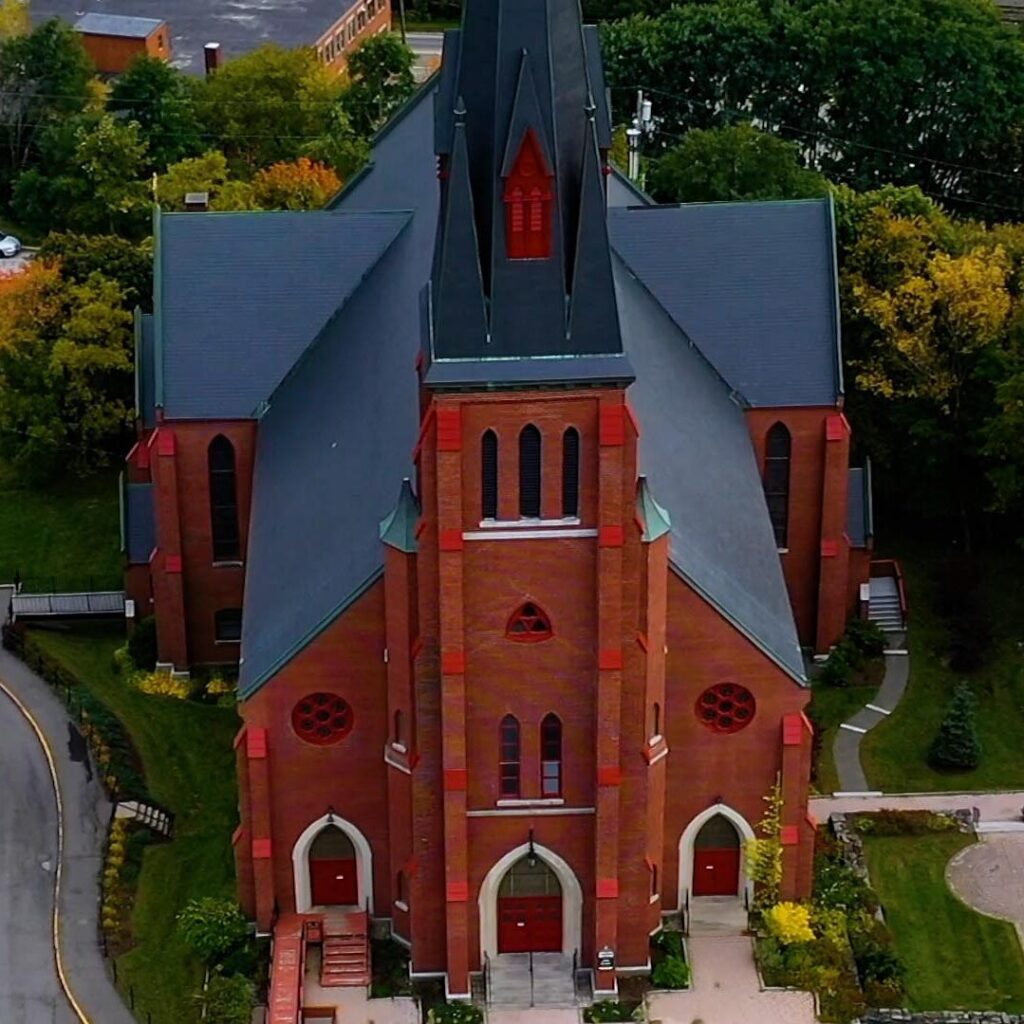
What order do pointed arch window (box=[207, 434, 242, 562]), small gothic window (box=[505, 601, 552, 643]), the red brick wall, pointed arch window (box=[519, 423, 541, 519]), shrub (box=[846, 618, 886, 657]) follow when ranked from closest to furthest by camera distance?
pointed arch window (box=[519, 423, 541, 519])
small gothic window (box=[505, 601, 552, 643])
the red brick wall
pointed arch window (box=[207, 434, 242, 562])
shrub (box=[846, 618, 886, 657])

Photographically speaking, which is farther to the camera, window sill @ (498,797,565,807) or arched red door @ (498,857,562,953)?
arched red door @ (498,857,562,953)

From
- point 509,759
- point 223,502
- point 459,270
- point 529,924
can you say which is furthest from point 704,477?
point 223,502

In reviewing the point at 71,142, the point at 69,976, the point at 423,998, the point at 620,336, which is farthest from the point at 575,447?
the point at 71,142

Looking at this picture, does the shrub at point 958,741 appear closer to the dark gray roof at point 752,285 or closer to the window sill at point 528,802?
the dark gray roof at point 752,285

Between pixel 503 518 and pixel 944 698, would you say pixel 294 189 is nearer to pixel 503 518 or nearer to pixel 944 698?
pixel 944 698

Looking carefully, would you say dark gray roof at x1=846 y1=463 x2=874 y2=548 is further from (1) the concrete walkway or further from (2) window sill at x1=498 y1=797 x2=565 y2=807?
(2) window sill at x1=498 y1=797 x2=565 y2=807

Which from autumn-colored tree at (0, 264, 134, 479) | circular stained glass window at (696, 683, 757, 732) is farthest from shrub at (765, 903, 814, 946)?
autumn-colored tree at (0, 264, 134, 479)

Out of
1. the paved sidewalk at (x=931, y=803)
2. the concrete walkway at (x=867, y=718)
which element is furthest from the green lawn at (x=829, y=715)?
the paved sidewalk at (x=931, y=803)
